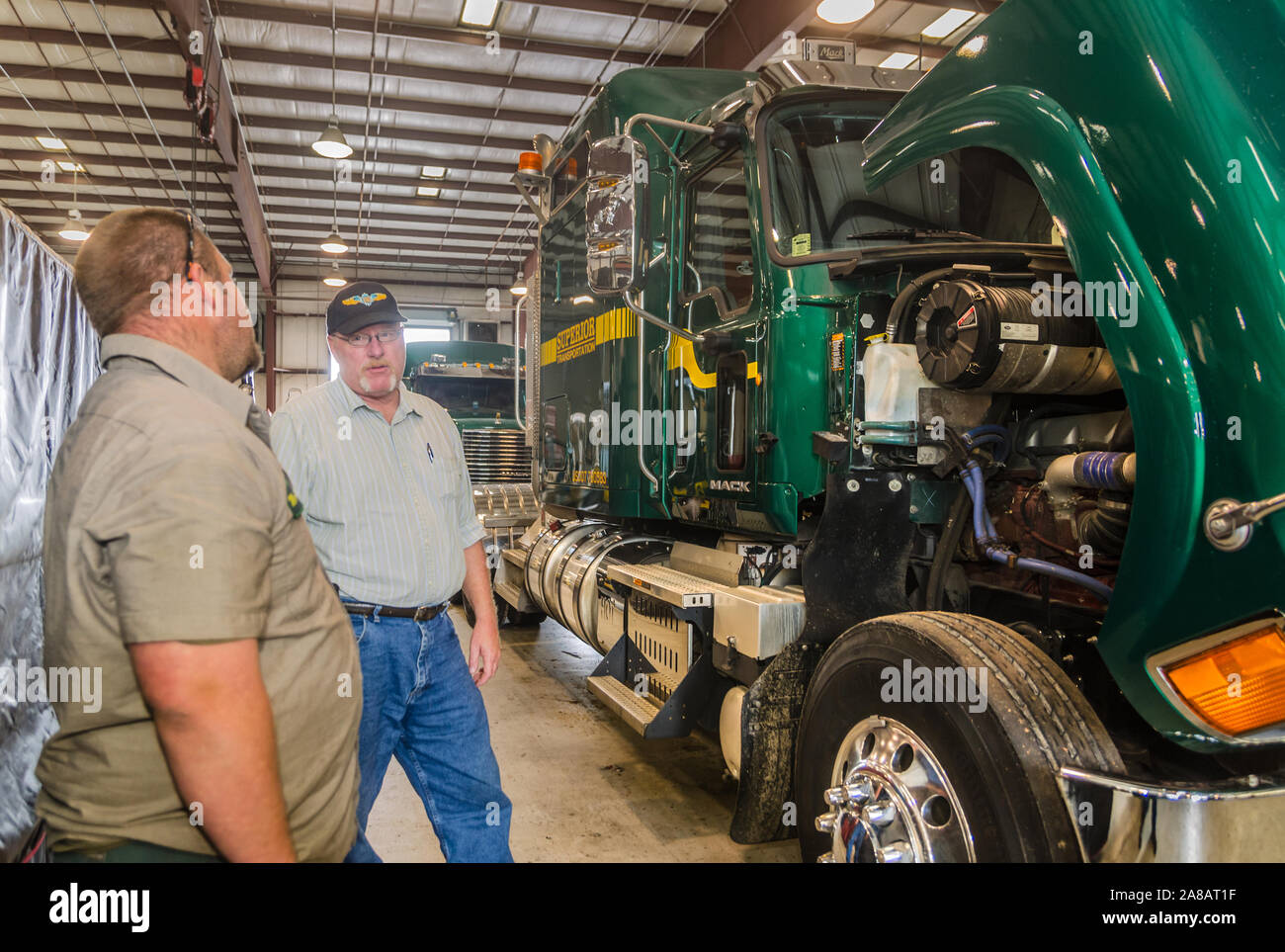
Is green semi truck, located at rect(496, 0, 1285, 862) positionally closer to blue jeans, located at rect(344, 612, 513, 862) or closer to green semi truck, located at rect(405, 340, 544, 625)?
blue jeans, located at rect(344, 612, 513, 862)

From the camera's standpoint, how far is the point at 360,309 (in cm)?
246

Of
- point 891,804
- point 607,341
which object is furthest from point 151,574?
point 607,341

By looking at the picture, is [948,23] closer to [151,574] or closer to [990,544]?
[990,544]

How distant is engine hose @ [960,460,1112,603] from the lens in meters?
2.05

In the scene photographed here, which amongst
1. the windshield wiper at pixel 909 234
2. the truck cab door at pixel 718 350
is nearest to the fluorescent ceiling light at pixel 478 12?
the truck cab door at pixel 718 350

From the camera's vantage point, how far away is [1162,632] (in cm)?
158

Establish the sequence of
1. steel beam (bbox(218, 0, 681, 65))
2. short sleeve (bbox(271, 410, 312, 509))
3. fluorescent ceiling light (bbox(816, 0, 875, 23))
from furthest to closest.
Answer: steel beam (bbox(218, 0, 681, 65)) < fluorescent ceiling light (bbox(816, 0, 875, 23)) < short sleeve (bbox(271, 410, 312, 509))

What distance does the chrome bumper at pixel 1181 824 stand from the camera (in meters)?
1.62

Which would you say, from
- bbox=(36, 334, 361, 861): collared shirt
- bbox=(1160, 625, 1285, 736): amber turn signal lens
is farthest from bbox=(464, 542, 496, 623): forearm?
bbox=(1160, 625, 1285, 736): amber turn signal lens

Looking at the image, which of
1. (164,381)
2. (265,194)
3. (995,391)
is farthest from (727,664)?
(265,194)

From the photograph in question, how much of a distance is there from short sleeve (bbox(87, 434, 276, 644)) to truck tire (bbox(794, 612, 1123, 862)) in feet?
4.85

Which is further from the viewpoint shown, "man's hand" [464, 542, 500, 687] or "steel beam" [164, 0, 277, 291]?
"steel beam" [164, 0, 277, 291]

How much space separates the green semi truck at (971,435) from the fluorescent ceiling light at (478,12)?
485 centimetres

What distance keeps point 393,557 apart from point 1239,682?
187 centimetres
